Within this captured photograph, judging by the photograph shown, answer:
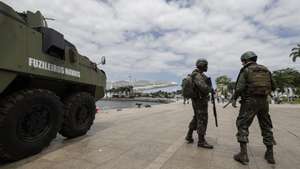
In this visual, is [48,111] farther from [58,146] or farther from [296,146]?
[296,146]

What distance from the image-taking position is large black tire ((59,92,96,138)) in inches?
197

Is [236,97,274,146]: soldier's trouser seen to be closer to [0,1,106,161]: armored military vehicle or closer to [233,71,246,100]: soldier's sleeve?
[233,71,246,100]: soldier's sleeve

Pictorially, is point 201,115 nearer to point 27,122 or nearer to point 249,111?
point 249,111

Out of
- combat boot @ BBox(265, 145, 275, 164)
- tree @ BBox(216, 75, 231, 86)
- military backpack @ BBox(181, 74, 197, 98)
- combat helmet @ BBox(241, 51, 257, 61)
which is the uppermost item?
tree @ BBox(216, 75, 231, 86)

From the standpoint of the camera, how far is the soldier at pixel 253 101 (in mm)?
3727

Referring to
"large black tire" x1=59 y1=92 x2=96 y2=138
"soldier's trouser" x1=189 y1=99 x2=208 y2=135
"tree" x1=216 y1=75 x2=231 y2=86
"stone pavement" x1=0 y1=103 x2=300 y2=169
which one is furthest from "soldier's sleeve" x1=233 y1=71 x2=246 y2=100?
"tree" x1=216 y1=75 x2=231 y2=86

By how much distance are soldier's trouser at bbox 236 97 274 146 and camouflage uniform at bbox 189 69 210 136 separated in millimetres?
853

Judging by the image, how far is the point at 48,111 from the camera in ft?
13.3

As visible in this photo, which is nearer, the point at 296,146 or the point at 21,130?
the point at 21,130

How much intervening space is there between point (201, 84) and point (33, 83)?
3.18 m

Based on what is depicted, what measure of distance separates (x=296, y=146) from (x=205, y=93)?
2.45m

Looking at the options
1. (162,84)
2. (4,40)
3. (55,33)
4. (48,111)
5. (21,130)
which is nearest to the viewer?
(4,40)

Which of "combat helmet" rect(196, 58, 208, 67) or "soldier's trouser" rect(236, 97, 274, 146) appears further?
"combat helmet" rect(196, 58, 208, 67)

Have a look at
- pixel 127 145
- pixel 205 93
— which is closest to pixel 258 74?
pixel 205 93
